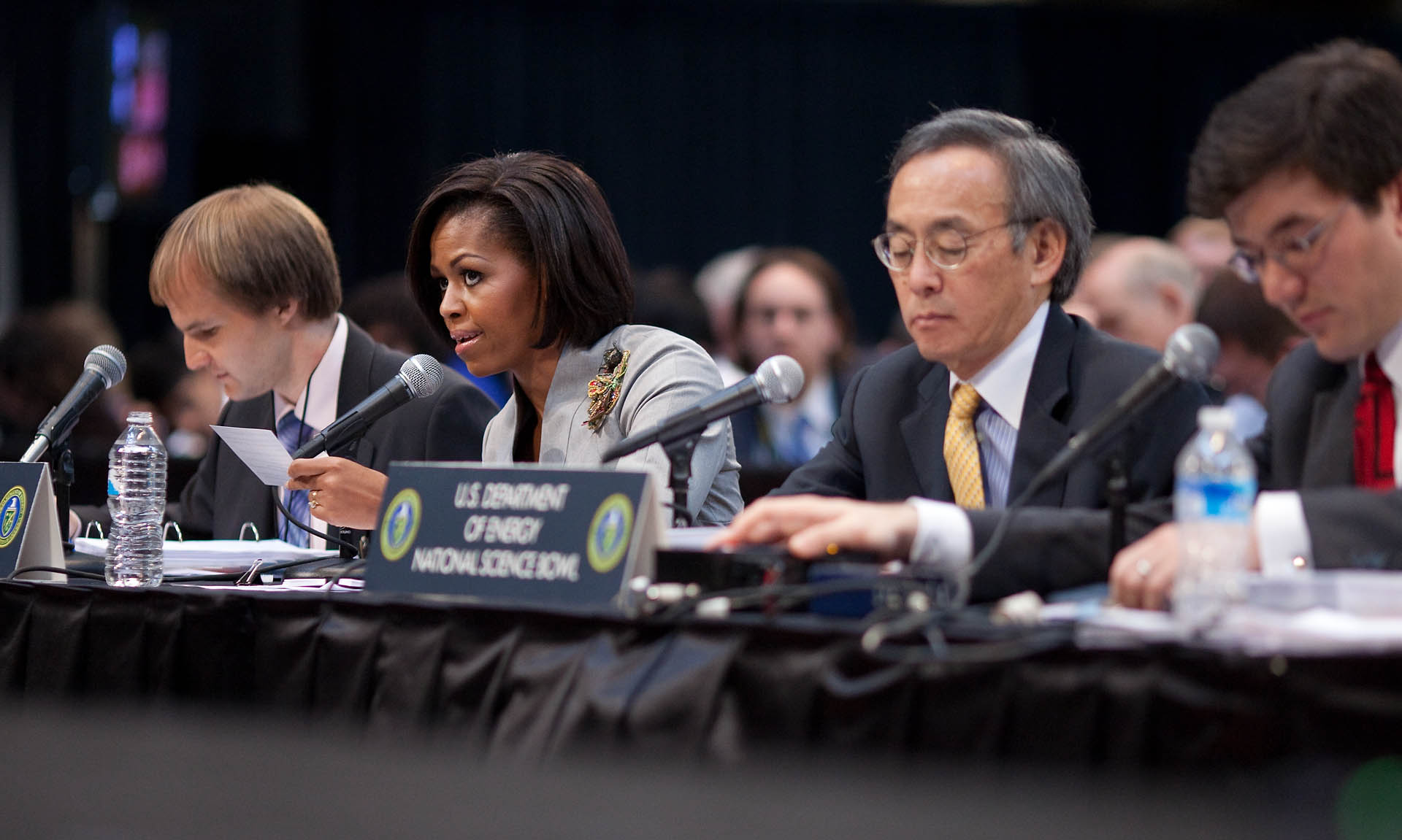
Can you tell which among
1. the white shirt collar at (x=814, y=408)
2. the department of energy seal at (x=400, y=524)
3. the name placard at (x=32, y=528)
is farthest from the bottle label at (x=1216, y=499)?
the white shirt collar at (x=814, y=408)

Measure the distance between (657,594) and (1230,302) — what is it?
299cm

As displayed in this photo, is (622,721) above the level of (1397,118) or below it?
below

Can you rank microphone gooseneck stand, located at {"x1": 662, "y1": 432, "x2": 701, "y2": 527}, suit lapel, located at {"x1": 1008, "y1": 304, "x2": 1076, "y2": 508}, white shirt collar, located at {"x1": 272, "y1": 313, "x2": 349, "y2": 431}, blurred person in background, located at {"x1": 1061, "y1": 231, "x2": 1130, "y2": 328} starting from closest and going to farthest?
microphone gooseneck stand, located at {"x1": 662, "y1": 432, "x2": 701, "y2": 527}, suit lapel, located at {"x1": 1008, "y1": 304, "x2": 1076, "y2": 508}, white shirt collar, located at {"x1": 272, "y1": 313, "x2": 349, "y2": 431}, blurred person in background, located at {"x1": 1061, "y1": 231, "x2": 1130, "y2": 328}

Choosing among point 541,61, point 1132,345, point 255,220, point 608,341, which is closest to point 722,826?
point 1132,345

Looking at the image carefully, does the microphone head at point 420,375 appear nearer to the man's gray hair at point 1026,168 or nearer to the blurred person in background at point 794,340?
the man's gray hair at point 1026,168

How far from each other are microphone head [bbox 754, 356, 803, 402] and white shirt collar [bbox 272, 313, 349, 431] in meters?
1.42

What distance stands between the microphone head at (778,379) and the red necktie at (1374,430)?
0.74 metres

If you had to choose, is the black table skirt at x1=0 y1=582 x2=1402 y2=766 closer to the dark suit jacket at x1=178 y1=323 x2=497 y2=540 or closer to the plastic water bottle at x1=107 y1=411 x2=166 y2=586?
the plastic water bottle at x1=107 y1=411 x2=166 y2=586

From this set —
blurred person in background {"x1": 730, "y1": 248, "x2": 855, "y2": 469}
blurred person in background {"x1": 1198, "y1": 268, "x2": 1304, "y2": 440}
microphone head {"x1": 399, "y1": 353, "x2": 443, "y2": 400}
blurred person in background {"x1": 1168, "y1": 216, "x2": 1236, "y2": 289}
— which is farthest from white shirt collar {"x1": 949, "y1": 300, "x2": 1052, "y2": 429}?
blurred person in background {"x1": 1168, "y1": 216, "x2": 1236, "y2": 289}

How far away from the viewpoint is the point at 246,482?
3227 mm

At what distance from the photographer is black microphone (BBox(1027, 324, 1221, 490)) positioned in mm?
1647

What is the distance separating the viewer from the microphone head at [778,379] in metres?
1.91

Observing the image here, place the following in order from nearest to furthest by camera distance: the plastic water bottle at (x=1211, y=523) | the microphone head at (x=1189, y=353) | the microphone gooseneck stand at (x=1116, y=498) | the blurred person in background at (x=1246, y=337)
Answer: the plastic water bottle at (x=1211, y=523)
the microphone head at (x=1189, y=353)
the microphone gooseneck stand at (x=1116, y=498)
the blurred person in background at (x=1246, y=337)

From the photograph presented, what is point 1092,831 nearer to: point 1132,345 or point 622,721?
point 622,721
